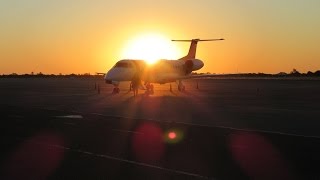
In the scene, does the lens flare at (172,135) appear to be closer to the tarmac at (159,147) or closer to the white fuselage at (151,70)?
the tarmac at (159,147)

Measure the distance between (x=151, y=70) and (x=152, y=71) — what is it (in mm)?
153

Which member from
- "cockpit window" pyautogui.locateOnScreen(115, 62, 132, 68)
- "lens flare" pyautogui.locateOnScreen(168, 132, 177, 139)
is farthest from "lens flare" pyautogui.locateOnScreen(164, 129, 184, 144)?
"cockpit window" pyautogui.locateOnScreen(115, 62, 132, 68)

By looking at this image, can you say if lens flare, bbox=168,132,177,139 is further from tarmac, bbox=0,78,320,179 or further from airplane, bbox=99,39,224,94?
airplane, bbox=99,39,224,94

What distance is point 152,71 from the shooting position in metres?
55.0

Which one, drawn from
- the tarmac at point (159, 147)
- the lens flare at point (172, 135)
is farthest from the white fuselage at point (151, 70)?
the lens flare at point (172, 135)

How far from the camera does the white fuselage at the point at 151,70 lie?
52.0 m

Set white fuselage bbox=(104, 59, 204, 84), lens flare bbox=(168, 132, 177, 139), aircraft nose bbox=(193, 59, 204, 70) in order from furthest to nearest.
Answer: aircraft nose bbox=(193, 59, 204, 70), white fuselage bbox=(104, 59, 204, 84), lens flare bbox=(168, 132, 177, 139)

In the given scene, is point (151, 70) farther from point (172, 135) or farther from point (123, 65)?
point (172, 135)

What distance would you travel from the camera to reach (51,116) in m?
25.8

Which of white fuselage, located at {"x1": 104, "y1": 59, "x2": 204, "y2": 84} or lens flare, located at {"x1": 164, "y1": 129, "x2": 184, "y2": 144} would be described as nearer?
lens flare, located at {"x1": 164, "y1": 129, "x2": 184, "y2": 144}

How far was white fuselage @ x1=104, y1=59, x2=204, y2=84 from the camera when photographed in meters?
52.0

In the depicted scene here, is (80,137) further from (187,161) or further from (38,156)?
(187,161)

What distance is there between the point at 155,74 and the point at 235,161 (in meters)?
42.4

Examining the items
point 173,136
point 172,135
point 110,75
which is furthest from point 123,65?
point 173,136
